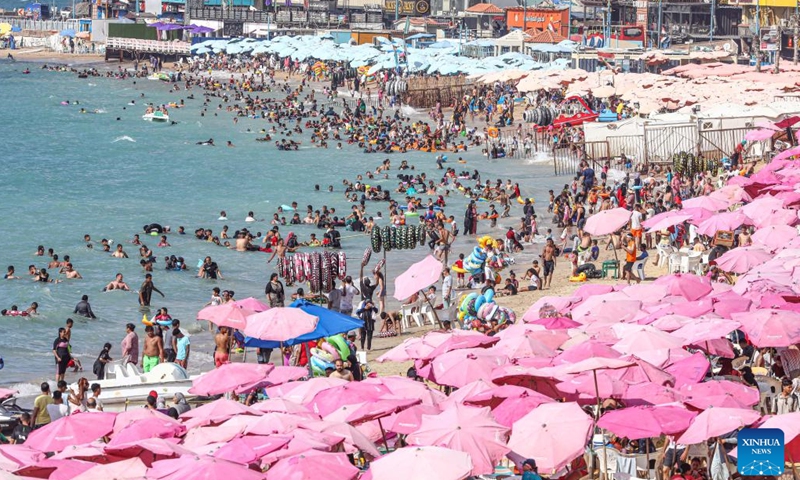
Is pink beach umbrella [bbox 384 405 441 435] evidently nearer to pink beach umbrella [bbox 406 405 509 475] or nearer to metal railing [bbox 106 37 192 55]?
pink beach umbrella [bbox 406 405 509 475]

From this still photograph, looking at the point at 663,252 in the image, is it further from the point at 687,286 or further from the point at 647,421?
the point at 647,421

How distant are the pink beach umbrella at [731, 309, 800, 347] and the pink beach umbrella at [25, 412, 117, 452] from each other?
738 centimetres

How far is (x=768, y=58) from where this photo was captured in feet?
265

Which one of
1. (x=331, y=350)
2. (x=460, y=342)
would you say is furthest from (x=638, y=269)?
(x=460, y=342)

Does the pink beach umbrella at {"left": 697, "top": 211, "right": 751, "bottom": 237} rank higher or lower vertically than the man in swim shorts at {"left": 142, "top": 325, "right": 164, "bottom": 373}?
higher

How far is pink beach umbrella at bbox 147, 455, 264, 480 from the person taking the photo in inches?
403

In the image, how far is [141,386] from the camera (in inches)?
655

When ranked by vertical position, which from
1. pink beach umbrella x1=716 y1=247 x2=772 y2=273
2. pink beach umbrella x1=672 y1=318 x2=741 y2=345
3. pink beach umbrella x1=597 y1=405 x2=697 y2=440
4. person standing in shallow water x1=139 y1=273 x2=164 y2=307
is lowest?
person standing in shallow water x1=139 y1=273 x2=164 y2=307

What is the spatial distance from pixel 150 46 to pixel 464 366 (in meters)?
94.6

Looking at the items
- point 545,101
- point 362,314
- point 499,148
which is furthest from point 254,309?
point 545,101

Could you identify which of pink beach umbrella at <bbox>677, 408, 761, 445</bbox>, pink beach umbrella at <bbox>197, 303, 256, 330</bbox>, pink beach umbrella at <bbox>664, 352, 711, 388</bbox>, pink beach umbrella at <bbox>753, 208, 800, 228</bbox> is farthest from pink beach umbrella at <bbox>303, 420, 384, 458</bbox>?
pink beach umbrella at <bbox>753, 208, 800, 228</bbox>

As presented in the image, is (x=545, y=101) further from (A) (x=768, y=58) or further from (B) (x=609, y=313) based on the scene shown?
(B) (x=609, y=313)

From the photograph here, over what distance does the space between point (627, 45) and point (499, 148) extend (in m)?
40.2

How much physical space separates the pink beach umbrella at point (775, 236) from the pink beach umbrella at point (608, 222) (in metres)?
3.16
